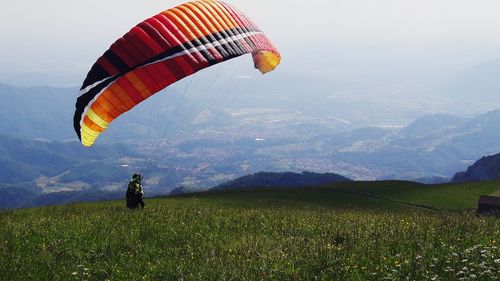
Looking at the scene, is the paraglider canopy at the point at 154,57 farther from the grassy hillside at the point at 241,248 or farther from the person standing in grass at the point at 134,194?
the grassy hillside at the point at 241,248

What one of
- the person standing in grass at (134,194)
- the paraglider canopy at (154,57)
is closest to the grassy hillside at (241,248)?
the paraglider canopy at (154,57)

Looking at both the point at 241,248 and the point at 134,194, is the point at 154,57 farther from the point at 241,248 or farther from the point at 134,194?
the point at 241,248

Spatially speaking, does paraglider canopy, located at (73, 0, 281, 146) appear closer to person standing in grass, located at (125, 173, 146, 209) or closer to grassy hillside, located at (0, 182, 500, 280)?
person standing in grass, located at (125, 173, 146, 209)

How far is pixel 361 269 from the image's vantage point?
33.5ft

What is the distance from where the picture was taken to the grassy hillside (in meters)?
10.1

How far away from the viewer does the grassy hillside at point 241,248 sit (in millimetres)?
10148

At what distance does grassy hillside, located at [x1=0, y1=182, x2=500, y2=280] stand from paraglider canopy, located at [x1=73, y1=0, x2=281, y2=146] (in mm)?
4293

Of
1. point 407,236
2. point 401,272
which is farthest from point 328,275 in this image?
point 407,236

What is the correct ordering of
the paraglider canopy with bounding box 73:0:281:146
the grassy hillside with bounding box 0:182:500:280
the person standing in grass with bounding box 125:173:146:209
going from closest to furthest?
1. the grassy hillside with bounding box 0:182:500:280
2. the paraglider canopy with bounding box 73:0:281:146
3. the person standing in grass with bounding box 125:173:146:209

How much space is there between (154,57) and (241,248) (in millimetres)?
8995

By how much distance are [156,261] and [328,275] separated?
4335 mm

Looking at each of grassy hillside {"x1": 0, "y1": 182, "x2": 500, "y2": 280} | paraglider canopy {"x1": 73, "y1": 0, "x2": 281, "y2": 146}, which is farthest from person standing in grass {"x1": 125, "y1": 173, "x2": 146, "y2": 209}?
grassy hillside {"x1": 0, "y1": 182, "x2": 500, "y2": 280}

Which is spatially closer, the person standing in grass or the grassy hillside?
the grassy hillside

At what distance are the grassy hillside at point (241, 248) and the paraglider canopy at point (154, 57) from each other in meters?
4.29
